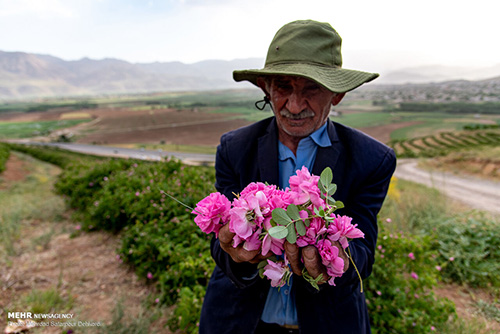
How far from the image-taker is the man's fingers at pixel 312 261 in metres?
1.07

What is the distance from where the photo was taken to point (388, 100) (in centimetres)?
6319

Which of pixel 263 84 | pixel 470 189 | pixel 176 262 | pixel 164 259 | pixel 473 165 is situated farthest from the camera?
pixel 473 165

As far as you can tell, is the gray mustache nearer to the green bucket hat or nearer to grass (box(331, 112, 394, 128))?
the green bucket hat

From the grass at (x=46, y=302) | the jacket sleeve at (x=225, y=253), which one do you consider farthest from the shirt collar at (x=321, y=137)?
the grass at (x=46, y=302)

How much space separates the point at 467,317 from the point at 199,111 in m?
61.5

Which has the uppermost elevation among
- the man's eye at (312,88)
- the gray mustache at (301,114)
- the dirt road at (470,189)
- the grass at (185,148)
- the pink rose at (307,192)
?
the man's eye at (312,88)

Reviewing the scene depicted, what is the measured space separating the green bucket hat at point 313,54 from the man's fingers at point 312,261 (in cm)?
91

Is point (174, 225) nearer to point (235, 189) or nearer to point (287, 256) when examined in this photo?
point (235, 189)

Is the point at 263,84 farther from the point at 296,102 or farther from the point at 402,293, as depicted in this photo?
the point at 402,293

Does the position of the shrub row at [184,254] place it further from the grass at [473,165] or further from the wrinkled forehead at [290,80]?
the grass at [473,165]

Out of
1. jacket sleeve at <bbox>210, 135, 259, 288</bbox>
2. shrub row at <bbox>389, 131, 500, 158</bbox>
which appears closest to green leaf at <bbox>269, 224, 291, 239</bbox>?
jacket sleeve at <bbox>210, 135, 259, 288</bbox>

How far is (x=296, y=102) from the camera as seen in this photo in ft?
5.42

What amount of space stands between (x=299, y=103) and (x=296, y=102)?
2 centimetres

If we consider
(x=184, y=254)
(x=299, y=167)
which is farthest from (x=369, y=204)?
(x=184, y=254)
